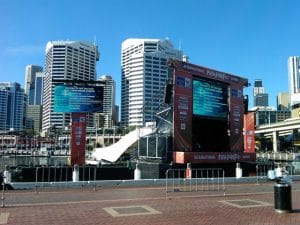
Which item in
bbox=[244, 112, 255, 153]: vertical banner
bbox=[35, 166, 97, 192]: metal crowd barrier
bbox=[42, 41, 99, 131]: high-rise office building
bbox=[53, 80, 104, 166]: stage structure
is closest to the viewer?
bbox=[35, 166, 97, 192]: metal crowd barrier

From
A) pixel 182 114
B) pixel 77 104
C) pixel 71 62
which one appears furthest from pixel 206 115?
pixel 71 62

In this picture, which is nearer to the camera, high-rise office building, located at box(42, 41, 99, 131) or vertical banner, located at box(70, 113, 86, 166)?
vertical banner, located at box(70, 113, 86, 166)

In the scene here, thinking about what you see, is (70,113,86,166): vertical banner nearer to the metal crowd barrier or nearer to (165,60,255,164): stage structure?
the metal crowd barrier

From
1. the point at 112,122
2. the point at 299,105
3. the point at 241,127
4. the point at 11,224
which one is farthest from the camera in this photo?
the point at 112,122

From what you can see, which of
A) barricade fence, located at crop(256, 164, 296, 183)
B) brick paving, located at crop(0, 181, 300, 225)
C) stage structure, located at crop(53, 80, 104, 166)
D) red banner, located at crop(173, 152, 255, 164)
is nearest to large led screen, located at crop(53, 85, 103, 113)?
stage structure, located at crop(53, 80, 104, 166)

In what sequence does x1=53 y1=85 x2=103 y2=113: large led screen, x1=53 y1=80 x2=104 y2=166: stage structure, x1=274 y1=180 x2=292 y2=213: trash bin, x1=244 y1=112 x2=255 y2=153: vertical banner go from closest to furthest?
1. x1=274 y1=180 x2=292 y2=213: trash bin
2. x1=53 y1=80 x2=104 y2=166: stage structure
3. x1=53 y1=85 x2=103 y2=113: large led screen
4. x1=244 y1=112 x2=255 y2=153: vertical banner

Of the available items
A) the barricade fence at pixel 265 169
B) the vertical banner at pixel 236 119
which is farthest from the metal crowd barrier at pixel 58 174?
the vertical banner at pixel 236 119

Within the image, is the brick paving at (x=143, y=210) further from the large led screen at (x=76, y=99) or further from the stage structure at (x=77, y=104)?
the large led screen at (x=76, y=99)

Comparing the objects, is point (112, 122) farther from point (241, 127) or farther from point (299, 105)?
point (241, 127)

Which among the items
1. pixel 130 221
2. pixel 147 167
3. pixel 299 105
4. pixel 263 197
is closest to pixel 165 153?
pixel 147 167

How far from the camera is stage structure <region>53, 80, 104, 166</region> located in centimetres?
3466

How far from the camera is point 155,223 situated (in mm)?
10867

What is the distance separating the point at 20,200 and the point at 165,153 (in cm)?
1999

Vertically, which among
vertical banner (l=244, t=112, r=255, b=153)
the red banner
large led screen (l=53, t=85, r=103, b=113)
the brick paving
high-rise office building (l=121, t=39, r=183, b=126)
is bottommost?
the brick paving
